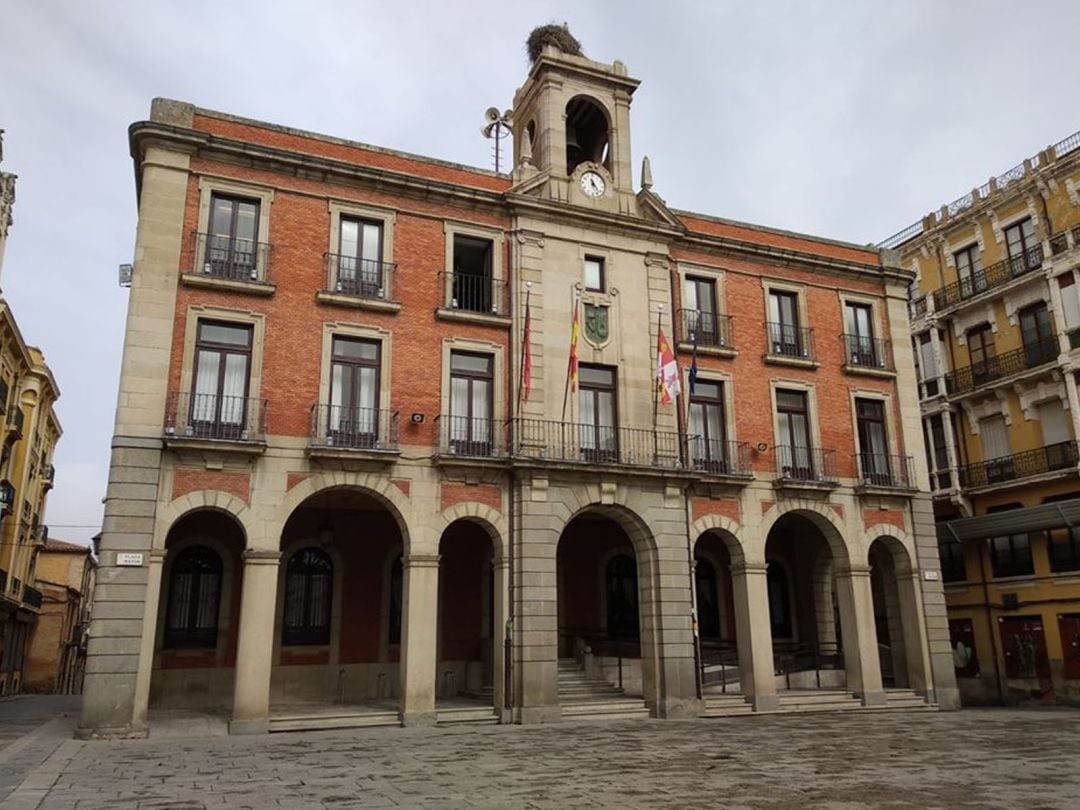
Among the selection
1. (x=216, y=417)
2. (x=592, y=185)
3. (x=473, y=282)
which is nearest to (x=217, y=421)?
(x=216, y=417)

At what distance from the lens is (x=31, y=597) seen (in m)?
39.9

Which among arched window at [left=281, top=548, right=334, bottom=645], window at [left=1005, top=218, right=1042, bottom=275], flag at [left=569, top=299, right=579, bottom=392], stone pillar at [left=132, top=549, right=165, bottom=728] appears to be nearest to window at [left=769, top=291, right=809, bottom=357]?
flag at [left=569, top=299, right=579, bottom=392]

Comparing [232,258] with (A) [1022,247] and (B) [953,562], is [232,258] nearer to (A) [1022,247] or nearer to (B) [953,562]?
(A) [1022,247]

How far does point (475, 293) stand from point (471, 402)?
3.08 m

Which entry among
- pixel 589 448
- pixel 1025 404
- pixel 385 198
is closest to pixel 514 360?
pixel 589 448

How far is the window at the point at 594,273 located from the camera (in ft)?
74.5

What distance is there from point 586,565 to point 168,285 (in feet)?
44.1

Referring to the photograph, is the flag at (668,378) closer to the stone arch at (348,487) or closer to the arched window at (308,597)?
the stone arch at (348,487)

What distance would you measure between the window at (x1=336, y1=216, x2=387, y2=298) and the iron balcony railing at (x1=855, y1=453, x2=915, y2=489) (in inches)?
571

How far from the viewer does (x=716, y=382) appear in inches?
942

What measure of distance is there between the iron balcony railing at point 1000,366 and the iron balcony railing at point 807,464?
9950 millimetres

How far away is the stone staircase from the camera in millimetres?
19906

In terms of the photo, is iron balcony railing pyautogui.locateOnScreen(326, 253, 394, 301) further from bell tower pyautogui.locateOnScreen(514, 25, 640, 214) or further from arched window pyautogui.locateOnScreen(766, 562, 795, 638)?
arched window pyautogui.locateOnScreen(766, 562, 795, 638)

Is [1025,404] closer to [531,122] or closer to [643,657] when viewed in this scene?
[643,657]
